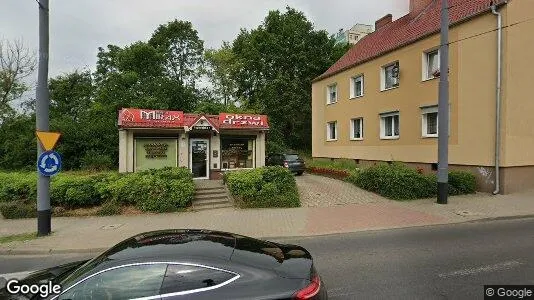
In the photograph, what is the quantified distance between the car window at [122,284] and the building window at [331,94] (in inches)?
949

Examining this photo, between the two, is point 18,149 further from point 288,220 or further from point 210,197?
point 288,220

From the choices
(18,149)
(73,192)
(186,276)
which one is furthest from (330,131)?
(186,276)

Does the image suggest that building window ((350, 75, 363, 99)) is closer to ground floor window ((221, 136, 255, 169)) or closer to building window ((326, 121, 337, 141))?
building window ((326, 121, 337, 141))

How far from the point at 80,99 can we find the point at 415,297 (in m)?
45.5

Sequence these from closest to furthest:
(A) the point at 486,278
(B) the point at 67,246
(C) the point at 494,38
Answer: (A) the point at 486,278 → (B) the point at 67,246 → (C) the point at 494,38

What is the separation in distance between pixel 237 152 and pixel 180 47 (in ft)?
81.6

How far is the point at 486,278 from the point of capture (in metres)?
5.23

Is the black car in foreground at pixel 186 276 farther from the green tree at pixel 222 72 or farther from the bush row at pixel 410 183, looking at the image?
the green tree at pixel 222 72

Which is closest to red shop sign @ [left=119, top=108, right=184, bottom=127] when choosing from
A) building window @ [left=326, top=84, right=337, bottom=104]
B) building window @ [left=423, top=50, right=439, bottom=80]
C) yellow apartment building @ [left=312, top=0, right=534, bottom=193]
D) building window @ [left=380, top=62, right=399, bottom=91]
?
yellow apartment building @ [left=312, top=0, right=534, bottom=193]

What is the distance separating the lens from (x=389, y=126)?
2009 centimetres

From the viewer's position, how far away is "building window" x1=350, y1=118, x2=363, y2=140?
22469 millimetres

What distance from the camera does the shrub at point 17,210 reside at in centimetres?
1138

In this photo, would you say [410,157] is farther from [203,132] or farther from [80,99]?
[80,99]

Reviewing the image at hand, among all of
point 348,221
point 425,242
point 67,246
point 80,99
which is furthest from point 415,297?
point 80,99
